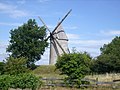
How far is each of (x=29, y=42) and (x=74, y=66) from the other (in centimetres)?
3585

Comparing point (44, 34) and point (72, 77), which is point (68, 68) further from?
point (44, 34)

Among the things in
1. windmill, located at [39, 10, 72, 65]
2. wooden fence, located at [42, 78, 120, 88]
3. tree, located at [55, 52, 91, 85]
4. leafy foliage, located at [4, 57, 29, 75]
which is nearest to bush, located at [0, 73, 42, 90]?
wooden fence, located at [42, 78, 120, 88]

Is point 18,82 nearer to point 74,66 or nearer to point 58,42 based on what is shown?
point 74,66

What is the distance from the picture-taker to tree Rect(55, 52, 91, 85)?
30.6 meters

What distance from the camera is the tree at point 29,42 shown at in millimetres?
65062

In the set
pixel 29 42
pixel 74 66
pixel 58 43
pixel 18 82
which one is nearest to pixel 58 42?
pixel 58 43

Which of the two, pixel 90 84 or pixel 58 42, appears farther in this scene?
pixel 58 42

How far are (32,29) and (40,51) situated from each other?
5.32 meters

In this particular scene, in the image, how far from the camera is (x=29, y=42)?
65.8 metres

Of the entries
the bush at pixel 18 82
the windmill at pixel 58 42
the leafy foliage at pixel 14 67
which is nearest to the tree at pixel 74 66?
the leafy foliage at pixel 14 67

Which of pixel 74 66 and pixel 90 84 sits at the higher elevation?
pixel 74 66

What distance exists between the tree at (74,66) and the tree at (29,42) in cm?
3330

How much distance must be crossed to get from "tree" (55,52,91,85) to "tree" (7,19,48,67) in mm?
33295

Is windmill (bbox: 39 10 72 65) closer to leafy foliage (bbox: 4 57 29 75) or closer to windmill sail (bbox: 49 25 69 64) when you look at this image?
windmill sail (bbox: 49 25 69 64)
